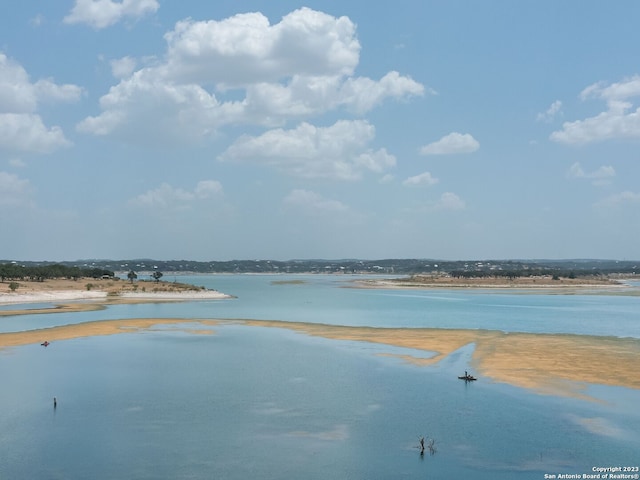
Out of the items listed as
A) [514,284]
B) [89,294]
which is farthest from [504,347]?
[514,284]

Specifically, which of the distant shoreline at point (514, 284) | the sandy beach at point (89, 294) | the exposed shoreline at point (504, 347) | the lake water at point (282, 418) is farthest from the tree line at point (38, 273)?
the lake water at point (282, 418)

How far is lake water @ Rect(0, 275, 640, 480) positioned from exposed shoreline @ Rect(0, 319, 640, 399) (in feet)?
5.71

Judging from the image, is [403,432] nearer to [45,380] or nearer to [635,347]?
[45,380]

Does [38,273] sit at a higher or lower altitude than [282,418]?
higher

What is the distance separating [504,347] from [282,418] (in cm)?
2653

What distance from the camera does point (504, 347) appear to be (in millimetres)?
47219

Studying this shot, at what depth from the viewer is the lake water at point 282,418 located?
2070 cm

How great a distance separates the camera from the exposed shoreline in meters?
34.6

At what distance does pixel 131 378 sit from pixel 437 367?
62.1 feet

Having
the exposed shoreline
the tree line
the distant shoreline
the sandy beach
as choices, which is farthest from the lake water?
the distant shoreline

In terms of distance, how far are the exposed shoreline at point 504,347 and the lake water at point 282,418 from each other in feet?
5.71

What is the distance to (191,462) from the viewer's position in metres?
20.9

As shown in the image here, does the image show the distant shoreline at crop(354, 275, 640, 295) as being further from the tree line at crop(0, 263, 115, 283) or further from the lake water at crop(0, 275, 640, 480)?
the lake water at crop(0, 275, 640, 480)

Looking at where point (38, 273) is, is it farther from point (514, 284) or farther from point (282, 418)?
point (514, 284)
